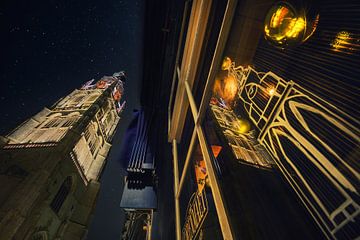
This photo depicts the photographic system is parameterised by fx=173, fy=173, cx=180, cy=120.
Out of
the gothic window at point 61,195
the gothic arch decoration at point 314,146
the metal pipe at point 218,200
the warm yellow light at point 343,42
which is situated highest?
the gothic window at point 61,195

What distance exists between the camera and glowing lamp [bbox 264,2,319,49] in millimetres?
2088

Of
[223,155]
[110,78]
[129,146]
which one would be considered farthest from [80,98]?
[223,155]

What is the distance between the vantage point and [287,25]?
90.3 inches

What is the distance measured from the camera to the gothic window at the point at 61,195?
709 inches

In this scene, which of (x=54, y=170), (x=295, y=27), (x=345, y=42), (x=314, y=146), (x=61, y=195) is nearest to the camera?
(x=345, y=42)

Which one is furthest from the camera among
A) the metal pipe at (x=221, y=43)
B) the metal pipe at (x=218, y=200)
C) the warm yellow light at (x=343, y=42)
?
the warm yellow light at (x=343, y=42)

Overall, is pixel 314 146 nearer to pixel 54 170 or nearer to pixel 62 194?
pixel 54 170

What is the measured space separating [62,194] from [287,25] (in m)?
24.6

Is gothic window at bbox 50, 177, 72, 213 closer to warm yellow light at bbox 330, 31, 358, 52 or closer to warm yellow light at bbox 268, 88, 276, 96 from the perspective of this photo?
warm yellow light at bbox 268, 88, 276, 96

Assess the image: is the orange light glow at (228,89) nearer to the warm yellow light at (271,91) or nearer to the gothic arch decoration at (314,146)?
the gothic arch decoration at (314,146)

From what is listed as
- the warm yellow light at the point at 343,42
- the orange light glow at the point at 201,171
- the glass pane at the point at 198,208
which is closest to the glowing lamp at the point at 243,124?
the orange light glow at the point at 201,171

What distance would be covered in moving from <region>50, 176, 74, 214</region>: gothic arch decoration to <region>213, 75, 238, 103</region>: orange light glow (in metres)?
21.5

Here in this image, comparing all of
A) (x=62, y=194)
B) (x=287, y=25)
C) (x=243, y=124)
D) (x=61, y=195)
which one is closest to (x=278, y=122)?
(x=243, y=124)

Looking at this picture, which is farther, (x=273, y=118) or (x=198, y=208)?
(x=273, y=118)
